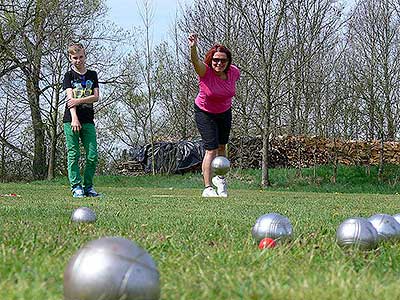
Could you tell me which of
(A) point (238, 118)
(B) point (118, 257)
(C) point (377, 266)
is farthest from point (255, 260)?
(A) point (238, 118)

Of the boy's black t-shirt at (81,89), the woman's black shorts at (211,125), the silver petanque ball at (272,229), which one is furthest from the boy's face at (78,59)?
the silver petanque ball at (272,229)

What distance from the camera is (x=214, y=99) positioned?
27.7ft

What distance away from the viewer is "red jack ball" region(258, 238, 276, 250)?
9.48 feet

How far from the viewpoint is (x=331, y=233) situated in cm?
359

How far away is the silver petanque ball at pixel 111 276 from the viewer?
1.55 meters

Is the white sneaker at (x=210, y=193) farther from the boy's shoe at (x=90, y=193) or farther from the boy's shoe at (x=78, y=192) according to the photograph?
the boy's shoe at (x=78, y=192)

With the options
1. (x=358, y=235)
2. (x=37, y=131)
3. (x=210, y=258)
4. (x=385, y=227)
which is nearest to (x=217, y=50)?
(x=385, y=227)

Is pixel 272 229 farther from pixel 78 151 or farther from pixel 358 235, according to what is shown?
pixel 78 151

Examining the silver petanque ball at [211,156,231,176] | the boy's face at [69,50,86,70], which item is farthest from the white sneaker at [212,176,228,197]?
the boy's face at [69,50,86,70]

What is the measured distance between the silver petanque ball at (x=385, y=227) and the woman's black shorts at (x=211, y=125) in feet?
17.7

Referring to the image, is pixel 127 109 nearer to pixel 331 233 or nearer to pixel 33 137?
pixel 33 137

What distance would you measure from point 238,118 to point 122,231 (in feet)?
48.1

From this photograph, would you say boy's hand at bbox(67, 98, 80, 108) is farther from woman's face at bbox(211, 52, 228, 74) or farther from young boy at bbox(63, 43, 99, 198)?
woman's face at bbox(211, 52, 228, 74)

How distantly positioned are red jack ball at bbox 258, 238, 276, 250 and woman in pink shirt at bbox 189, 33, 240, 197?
5419 mm
